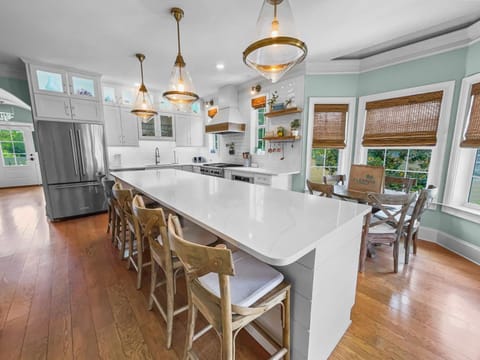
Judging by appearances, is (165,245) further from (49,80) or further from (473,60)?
(49,80)

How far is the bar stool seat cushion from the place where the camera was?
37.2 inches

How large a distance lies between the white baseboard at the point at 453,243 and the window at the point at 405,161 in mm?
629

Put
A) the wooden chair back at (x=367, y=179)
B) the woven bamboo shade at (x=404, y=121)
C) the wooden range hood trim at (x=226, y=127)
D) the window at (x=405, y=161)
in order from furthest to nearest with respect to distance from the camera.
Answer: the wooden range hood trim at (x=226, y=127) < the window at (x=405, y=161) < the woven bamboo shade at (x=404, y=121) < the wooden chair back at (x=367, y=179)

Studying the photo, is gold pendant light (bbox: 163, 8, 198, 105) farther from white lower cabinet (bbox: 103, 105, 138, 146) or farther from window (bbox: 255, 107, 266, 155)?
white lower cabinet (bbox: 103, 105, 138, 146)

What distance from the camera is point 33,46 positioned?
9.17 feet

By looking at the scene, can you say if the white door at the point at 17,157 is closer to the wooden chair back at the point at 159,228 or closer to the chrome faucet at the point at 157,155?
the chrome faucet at the point at 157,155

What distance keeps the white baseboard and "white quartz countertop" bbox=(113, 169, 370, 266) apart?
219 cm

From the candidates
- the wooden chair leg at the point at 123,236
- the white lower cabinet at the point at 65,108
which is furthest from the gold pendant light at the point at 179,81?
the white lower cabinet at the point at 65,108

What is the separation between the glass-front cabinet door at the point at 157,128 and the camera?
190 inches

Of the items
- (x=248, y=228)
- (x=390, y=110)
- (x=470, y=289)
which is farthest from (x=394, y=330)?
(x=390, y=110)

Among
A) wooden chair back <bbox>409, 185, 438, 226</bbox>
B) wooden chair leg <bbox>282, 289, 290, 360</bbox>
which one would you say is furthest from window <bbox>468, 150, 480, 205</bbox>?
wooden chair leg <bbox>282, 289, 290, 360</bbox>

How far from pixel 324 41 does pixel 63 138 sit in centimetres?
441

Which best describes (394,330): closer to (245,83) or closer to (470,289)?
(470,289)

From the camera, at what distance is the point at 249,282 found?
1024mm
